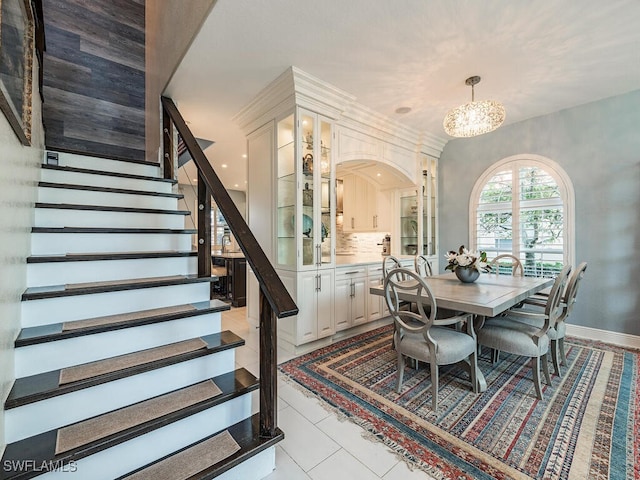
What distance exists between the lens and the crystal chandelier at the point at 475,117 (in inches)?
111

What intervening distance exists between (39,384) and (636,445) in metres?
3.26

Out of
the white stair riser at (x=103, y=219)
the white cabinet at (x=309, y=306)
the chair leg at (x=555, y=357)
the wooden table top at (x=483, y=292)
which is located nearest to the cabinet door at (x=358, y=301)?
the white cabinet at (x=309, y=306)

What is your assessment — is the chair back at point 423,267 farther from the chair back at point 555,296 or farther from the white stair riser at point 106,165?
the white stair riser at point 106,165

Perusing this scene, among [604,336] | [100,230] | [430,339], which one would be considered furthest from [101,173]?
[604,336]

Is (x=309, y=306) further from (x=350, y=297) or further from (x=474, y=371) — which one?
(x=474, y=371)

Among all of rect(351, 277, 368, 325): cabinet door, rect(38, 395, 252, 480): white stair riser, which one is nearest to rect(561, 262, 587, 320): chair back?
rect(351, 277, 368, 325): cabinet door

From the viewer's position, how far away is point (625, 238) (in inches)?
132

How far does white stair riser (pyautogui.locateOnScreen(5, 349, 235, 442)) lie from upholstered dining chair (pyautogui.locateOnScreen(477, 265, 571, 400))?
84.3 inches

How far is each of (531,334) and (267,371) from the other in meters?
2.15

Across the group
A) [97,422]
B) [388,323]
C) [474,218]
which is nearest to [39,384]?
[97,422]

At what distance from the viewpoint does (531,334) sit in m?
2.27

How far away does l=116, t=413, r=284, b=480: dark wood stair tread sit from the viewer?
4.09 ft

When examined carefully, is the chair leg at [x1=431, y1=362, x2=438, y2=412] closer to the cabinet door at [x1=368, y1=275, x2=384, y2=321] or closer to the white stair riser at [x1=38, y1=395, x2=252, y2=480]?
the white stair riser at [x1=38, y1=395, x2=252, y2=480]

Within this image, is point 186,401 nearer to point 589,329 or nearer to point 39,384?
point 39,384
